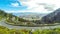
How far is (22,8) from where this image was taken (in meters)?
5.53

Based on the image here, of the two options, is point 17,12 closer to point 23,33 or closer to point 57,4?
point 23,33

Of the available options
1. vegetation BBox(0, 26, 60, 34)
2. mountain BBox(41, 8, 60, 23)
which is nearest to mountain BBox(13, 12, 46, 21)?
mountain BBox(41, 8, 60, 23)

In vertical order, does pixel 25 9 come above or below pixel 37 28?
above

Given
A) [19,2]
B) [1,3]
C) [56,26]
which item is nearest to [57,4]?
[56,26]

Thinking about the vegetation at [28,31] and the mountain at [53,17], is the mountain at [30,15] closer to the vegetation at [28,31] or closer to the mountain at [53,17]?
the mountain at [53,17]

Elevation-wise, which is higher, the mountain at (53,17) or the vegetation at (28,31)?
the mountain at (53,17)

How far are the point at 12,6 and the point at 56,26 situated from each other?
1.04 m

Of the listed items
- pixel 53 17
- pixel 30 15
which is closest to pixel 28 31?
pixel 30 15

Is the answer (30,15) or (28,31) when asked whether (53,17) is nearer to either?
(30,15)

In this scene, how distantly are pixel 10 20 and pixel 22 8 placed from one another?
366 millimetres

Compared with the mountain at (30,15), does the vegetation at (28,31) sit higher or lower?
lower

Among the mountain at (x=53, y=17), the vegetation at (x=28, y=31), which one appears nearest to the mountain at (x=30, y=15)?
the mountain at (x=53, y=17)

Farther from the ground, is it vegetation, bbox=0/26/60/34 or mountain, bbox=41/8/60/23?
mountain, bbox=41/8/60/23

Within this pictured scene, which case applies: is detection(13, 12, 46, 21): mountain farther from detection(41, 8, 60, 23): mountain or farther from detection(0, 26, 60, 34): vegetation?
detection(0, 26, 60, 34): vegetation
